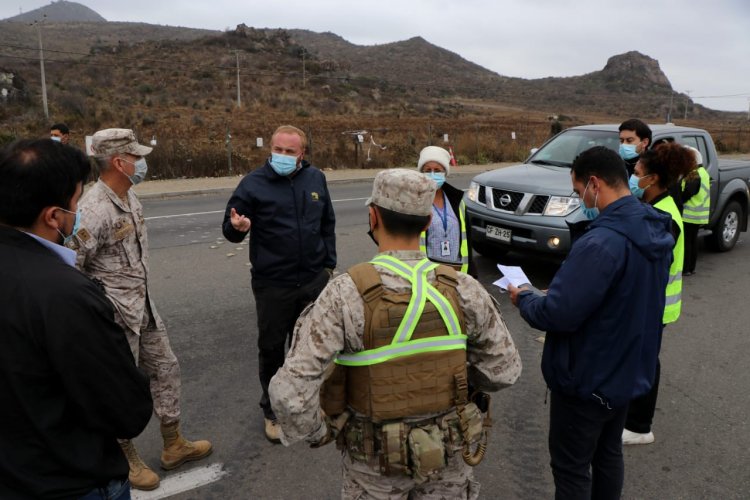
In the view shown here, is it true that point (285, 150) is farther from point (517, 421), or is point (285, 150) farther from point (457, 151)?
point (457, 151)

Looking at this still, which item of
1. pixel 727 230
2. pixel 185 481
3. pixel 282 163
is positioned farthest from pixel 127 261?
pixel 727 230

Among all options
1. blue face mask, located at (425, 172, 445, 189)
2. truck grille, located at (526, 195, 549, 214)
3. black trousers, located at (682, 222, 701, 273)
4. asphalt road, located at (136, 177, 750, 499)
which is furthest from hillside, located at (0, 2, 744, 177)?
blue face mask, located at (425, 172, 445, 189)

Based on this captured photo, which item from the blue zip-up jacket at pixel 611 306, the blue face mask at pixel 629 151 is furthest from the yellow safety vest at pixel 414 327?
the blue face mask at pixel 629 151

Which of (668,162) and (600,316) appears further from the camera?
(668,162)

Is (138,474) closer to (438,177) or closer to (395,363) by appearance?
(395,363)

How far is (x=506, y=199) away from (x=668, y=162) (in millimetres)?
3425

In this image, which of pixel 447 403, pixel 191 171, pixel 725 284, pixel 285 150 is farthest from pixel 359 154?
pixel 447 403

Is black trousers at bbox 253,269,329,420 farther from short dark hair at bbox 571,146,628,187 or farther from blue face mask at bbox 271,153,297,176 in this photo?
short dark hair at bbox 571,146,628,187

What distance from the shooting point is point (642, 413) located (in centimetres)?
354

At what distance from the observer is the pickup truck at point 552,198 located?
6301 mm

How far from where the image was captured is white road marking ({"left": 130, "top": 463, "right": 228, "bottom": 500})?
3058mm

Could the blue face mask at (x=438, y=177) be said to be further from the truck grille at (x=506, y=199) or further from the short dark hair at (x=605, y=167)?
the truck grille at (x=506, y=199)

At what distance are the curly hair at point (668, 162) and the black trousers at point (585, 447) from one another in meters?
1.54

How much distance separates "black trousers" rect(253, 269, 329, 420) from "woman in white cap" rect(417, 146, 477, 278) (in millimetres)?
903
